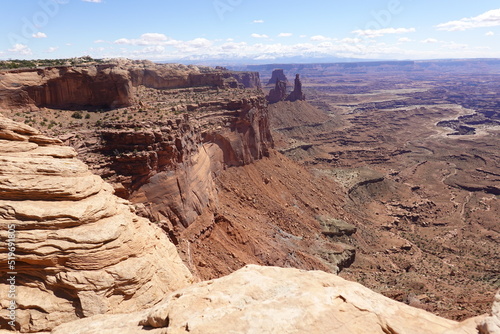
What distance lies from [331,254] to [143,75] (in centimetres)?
4088

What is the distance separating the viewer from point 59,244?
12.2 m

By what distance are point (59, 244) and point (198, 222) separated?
18.7 metres

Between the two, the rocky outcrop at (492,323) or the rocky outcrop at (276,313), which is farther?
the rocky outcrop at (276,313)

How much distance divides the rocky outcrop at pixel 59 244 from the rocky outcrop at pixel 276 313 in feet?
3.82

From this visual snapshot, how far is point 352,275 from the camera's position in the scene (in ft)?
123

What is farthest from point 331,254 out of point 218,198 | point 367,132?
point 367,132

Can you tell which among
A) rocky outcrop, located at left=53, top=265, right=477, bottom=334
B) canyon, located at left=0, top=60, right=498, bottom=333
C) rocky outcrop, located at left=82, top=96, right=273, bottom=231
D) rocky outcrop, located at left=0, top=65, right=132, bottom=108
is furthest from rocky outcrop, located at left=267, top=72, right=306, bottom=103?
rocky outcrop, located at left=53, top=265, right=477, bottom=334

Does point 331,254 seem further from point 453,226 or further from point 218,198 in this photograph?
point 453,226

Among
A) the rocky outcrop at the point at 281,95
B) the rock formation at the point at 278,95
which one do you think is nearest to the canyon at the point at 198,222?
the rock formation at the point at 278,95

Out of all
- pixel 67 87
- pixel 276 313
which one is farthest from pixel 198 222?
pixel 276 313

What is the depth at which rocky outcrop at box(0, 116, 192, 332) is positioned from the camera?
11.8m

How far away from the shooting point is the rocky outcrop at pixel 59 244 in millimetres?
11789

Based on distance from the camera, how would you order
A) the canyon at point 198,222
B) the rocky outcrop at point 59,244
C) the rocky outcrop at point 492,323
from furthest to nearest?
the rocky outcrop at point 59,244, the canyon at point 198,222, the rocky outcrop at point 492,323

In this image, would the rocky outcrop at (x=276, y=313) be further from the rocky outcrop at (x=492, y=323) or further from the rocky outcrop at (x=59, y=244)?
the rocky outcrop at (x=59, y=244)
